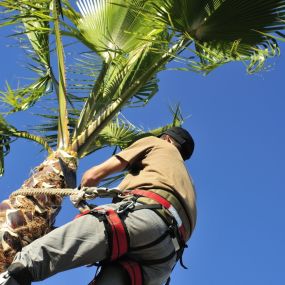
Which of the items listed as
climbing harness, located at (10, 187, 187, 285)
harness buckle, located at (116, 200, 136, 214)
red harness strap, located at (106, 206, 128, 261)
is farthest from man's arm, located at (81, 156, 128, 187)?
red harness strap, located at (106, 206, 128, 261)

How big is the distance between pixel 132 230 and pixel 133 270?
0.26m

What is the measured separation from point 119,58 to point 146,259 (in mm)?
2714

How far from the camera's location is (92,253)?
2793 millimetres

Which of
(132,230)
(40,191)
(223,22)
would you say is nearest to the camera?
(132,230)

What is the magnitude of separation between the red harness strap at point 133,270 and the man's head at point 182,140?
3.41ft

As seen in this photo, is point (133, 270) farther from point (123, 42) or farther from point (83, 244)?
point (123, 42)

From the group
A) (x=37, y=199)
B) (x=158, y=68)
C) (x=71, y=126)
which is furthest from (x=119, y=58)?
(x=37, y=199)

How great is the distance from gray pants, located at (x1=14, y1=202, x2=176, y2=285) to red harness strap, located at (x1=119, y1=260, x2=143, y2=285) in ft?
0.14

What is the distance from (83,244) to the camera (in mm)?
2777

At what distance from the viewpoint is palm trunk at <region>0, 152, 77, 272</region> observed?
3523mm

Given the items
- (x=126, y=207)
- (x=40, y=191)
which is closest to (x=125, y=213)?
(x=126, y=207)

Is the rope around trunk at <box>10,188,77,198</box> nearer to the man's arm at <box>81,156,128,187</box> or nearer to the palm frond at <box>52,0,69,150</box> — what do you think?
the man's arm at <box>81,156,128,187</box>

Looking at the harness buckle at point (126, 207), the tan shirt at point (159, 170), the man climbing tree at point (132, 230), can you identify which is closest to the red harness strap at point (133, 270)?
the man climbing tree at point (132, 230)

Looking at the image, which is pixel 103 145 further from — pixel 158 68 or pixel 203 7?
pixel 203 7
